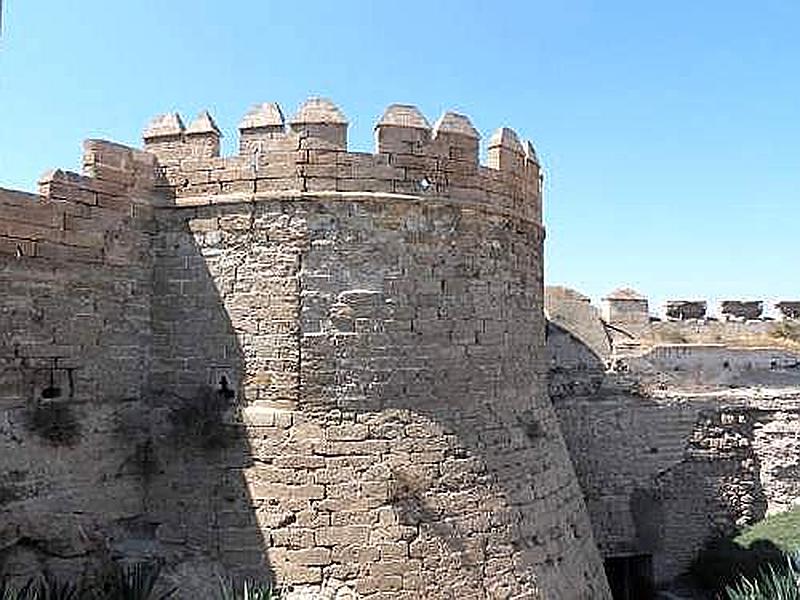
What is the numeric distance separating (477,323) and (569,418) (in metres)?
5.19

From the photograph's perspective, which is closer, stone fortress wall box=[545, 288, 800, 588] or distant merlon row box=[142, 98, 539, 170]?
distant merlon row box=[142, 98, 539, 170]

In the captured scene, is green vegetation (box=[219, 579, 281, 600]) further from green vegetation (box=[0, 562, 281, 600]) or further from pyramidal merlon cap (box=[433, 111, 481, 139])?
pyramidal merlon cap (box=[433, 111, 481, 139])

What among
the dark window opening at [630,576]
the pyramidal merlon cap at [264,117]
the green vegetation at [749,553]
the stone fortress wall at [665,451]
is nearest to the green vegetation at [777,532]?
the green vegetation at [749,553]

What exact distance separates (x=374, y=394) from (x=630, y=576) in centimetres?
776

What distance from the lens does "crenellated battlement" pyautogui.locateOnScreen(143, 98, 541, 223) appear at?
7367 mm

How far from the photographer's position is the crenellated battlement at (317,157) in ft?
24.2

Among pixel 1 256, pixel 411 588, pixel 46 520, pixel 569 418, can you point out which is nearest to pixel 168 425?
pixel 46 520

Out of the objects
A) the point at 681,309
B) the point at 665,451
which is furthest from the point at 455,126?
the point at 681,309

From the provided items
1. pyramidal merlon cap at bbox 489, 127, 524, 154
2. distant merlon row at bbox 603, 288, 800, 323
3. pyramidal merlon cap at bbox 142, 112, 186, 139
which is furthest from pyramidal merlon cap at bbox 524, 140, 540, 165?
distant merlon row at bbox 603, 288, 800, 323

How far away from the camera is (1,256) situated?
21.5 feet

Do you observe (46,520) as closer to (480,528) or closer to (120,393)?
(120,393)

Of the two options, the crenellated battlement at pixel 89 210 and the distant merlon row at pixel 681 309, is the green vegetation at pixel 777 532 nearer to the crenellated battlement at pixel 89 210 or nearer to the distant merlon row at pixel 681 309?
the distant merlon row at pixel 681 309

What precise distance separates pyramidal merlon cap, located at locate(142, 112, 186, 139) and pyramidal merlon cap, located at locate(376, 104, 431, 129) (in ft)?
6.62

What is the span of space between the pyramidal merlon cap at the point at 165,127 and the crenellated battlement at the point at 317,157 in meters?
0.01
